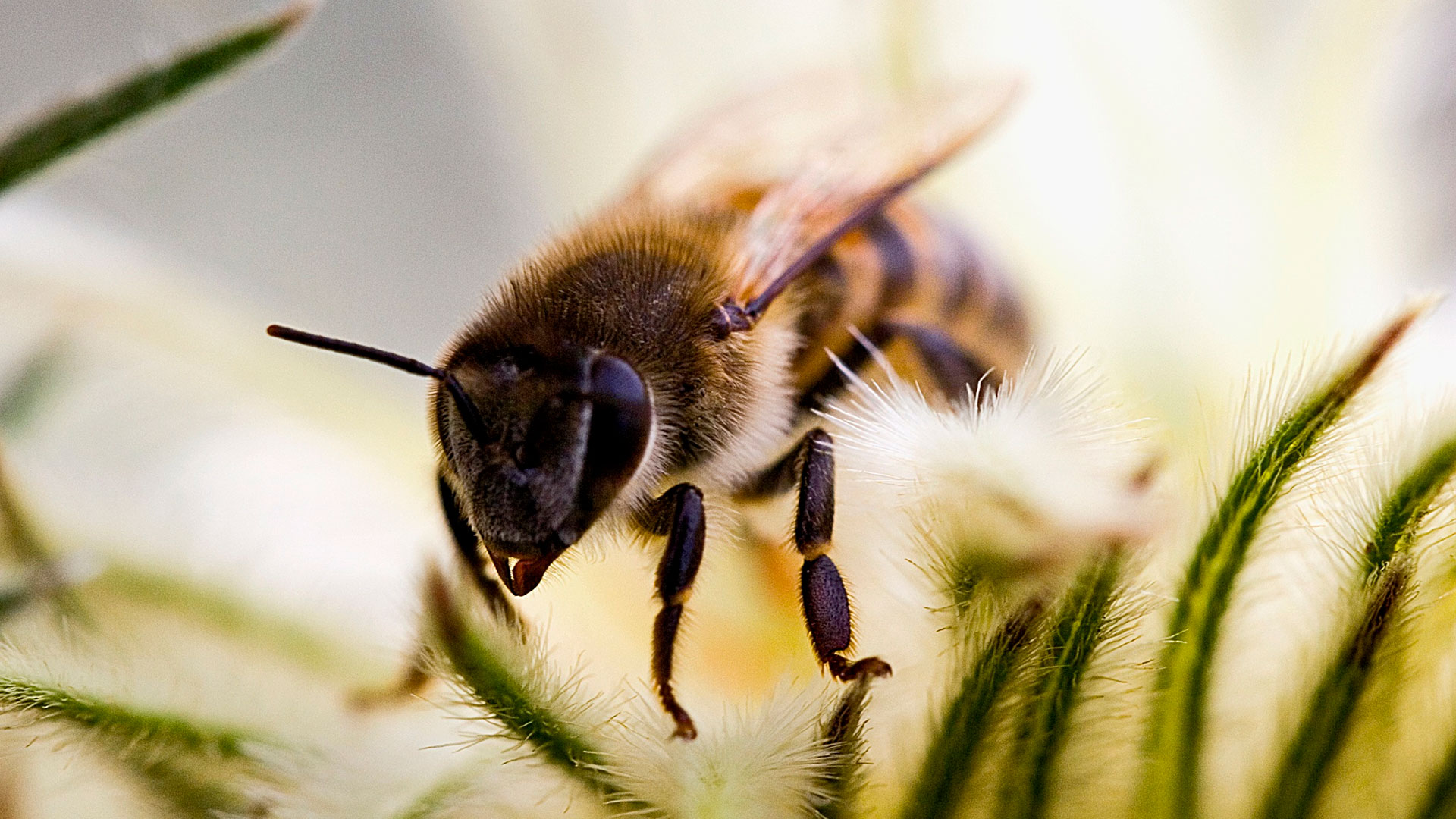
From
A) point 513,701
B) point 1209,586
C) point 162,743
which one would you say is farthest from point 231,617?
point 1209,586

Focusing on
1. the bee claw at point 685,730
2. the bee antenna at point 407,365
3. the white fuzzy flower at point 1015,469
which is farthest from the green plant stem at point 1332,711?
the bee antenna at point 407,365

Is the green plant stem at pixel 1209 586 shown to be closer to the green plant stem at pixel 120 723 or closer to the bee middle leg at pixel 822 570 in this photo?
the bee middle leg at pixel 822 570

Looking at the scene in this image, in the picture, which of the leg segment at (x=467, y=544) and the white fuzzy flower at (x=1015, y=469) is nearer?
the white fuzzy flower at (x=1015, y=469)

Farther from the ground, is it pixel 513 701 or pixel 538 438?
pixel 538 438

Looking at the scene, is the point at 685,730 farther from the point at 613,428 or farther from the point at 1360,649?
the point at 1360,649

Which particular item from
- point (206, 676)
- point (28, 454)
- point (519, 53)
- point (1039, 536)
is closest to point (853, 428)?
point (1039, 536)

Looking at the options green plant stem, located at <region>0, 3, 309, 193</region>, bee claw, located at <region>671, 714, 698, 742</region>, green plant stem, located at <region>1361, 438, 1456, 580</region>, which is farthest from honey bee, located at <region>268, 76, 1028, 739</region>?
green plant stem, located at <region>1361, 438, 1456, 580</region>

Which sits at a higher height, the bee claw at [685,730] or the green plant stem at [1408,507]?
the green plant stem at [1408,507]
